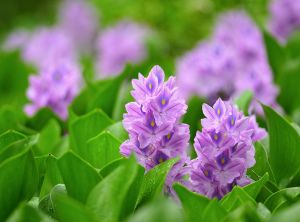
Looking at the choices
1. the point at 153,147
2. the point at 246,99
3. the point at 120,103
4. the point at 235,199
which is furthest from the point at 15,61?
the point at 235,199

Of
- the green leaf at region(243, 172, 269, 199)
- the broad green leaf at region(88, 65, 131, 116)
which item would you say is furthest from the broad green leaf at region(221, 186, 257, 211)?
the broad green leaf at region(88, 65, 131, 116)

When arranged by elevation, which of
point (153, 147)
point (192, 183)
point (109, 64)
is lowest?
point (109, 64)

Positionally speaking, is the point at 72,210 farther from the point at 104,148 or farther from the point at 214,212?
the point at 104,148

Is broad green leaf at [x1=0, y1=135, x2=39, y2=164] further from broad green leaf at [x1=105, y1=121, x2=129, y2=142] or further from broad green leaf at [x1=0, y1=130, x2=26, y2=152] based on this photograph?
broad green leaf at [x1=105, y1=121, x2=129, y2=142]

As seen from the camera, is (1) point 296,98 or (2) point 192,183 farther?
(1) point 296,98

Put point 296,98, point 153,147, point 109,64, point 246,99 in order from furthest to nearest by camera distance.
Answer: point 109,64 → point 296,98 → point 246,99 → point 153,147

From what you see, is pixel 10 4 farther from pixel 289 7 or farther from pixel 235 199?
pixel 235 199

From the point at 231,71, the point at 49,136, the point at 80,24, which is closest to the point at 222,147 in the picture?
the point at 49,136

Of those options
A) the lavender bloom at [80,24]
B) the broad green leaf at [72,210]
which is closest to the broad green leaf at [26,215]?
the broad green leaf at [72,210]
